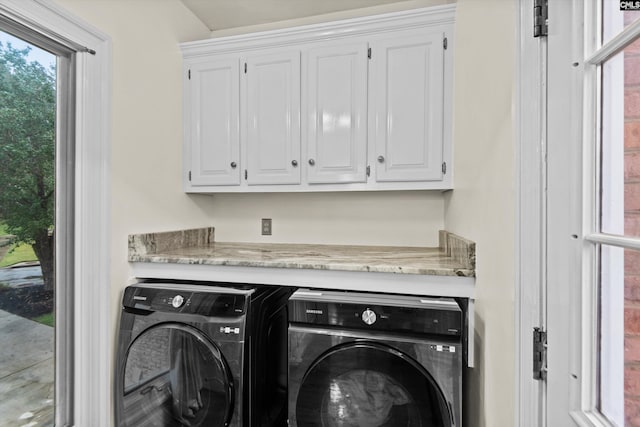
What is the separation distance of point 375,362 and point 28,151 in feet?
5.39

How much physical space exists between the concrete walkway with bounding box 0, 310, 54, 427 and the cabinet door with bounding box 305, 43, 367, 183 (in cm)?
151

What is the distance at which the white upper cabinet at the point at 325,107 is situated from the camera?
1.79m

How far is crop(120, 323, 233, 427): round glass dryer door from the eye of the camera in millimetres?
1339

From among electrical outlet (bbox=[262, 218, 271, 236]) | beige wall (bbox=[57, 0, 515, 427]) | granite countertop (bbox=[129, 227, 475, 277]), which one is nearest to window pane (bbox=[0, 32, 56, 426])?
beige wall (bbox=[57, 0, 515, 427])

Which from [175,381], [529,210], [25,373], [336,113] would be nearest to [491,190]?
[529,210]

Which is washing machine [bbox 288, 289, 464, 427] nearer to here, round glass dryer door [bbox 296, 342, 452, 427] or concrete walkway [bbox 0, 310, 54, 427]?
round glass dryer door [bbox 296, 342, 452, 427]

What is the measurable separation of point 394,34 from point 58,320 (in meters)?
2.27

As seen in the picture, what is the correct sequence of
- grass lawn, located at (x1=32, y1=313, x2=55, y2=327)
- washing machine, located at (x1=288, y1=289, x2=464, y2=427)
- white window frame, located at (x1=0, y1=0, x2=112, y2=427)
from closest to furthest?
1. washing machine, located at (x1=288, y1=289, x2=464, y2=427)
2. grass lawn, located at (x1=32, y1=313, x2=55, y2=327)
3. white window frame, located at (x1=0, y1=0, x2=112, y2=427)

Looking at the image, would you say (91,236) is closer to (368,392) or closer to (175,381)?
(175,381)

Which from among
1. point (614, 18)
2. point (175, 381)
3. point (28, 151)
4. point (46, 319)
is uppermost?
point (614, 18)

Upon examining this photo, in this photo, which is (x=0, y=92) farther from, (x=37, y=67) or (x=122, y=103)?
(x=122, y=103)

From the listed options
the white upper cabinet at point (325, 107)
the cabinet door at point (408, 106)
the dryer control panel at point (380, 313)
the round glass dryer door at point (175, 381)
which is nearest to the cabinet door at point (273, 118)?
the white upper cabinet at point (325, 107)

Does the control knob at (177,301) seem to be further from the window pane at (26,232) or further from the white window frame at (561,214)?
the white window frame at (561,214)

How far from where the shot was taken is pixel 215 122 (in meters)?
2.10
